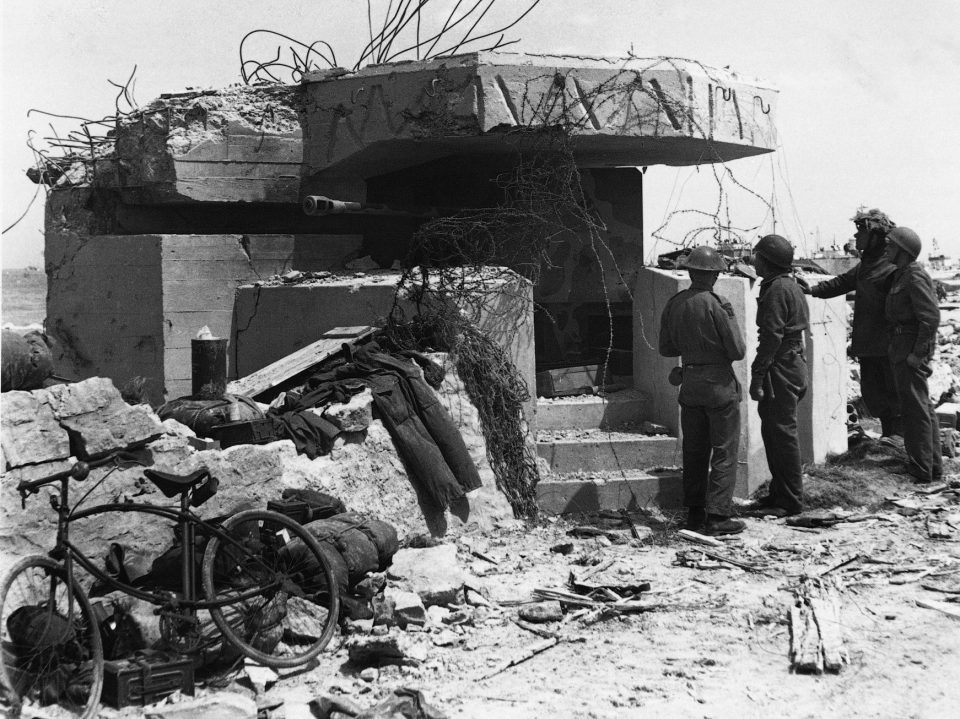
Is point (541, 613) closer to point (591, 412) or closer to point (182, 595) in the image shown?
point (182, 595)

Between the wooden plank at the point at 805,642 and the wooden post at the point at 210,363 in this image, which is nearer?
the wooden plank at the point at 805,642

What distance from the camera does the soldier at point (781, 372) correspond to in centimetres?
780

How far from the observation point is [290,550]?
5113 mm

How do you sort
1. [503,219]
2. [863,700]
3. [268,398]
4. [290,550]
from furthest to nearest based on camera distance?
[503,219], [268,398], [290,550], [863,700]

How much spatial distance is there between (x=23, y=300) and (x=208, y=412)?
1853 inches

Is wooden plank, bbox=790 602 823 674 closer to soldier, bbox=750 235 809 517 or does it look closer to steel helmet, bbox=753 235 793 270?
soldier, bbox=750 235 809 517

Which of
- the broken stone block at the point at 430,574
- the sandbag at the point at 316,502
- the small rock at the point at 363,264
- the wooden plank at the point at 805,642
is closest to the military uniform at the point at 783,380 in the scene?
the wooden plank at the point at 805,642

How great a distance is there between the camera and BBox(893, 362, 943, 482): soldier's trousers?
335 inches

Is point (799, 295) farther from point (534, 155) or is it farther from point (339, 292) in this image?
point (339, 292)

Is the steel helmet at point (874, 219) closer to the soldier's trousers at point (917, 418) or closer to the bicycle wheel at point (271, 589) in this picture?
the soldier's trousers at point (917, 418)

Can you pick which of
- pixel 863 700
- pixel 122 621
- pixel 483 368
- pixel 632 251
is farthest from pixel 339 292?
pixel 863 700

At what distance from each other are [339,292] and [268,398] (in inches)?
56.4

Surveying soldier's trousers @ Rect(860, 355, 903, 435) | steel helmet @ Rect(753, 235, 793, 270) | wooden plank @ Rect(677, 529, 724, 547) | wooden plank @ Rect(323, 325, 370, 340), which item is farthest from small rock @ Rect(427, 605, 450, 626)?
soldier's trousers @ Rect(860, 355, 903, 435)

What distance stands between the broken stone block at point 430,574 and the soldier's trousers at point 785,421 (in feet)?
9.60
